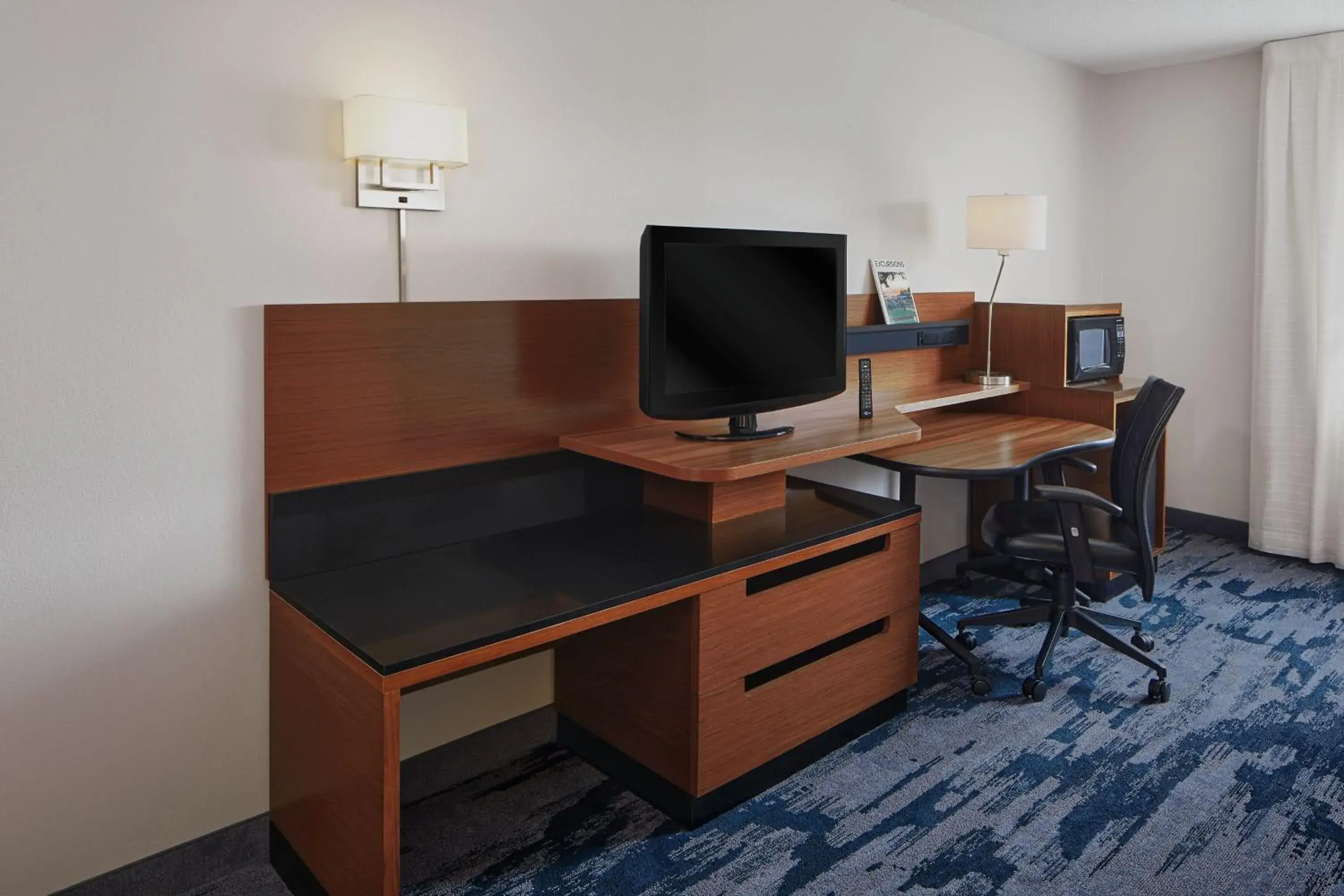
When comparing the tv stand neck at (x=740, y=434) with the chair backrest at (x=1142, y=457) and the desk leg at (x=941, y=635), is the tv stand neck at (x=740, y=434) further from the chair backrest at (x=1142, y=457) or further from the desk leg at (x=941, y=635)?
the chair backrest at (x=1142, y=457)

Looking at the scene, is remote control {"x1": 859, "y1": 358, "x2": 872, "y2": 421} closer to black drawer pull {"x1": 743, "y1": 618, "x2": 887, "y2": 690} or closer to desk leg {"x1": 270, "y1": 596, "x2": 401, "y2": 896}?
black drawer pull {"x1": 743, "y1": 618, "x2": 887, "y2": 690}

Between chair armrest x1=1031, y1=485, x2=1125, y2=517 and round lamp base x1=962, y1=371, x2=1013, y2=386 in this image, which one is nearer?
chair armrest x1=1031, y1=485, x2=1125, y2=517

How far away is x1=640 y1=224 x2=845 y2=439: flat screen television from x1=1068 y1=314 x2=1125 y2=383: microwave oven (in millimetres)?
1221

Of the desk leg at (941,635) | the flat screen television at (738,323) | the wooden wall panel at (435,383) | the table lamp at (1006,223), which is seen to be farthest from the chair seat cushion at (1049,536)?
the wooden wall panel at (435,383)

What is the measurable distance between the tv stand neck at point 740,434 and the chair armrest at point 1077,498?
65 cm

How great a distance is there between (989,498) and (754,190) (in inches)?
58.0

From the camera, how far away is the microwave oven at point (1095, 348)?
316 centimetres

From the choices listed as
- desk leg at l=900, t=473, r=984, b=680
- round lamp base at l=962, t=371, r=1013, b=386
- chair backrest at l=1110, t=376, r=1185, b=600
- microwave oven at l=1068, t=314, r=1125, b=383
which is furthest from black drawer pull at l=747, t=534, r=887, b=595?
microwave oven at l=1068, t=314, r=1125, b=383

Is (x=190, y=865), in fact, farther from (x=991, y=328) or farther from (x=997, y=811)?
(x=991, y=328)

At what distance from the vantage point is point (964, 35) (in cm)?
315

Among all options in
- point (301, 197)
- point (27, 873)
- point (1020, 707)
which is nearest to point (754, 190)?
point (301, 197)

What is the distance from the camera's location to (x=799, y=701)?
6.43 feet

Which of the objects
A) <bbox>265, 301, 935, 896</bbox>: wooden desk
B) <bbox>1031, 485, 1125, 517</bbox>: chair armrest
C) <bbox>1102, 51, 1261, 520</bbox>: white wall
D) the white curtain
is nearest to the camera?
<bbox>265, 301, 935, 896</bbox>: wooden desk

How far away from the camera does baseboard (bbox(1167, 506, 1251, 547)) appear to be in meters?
3.72
